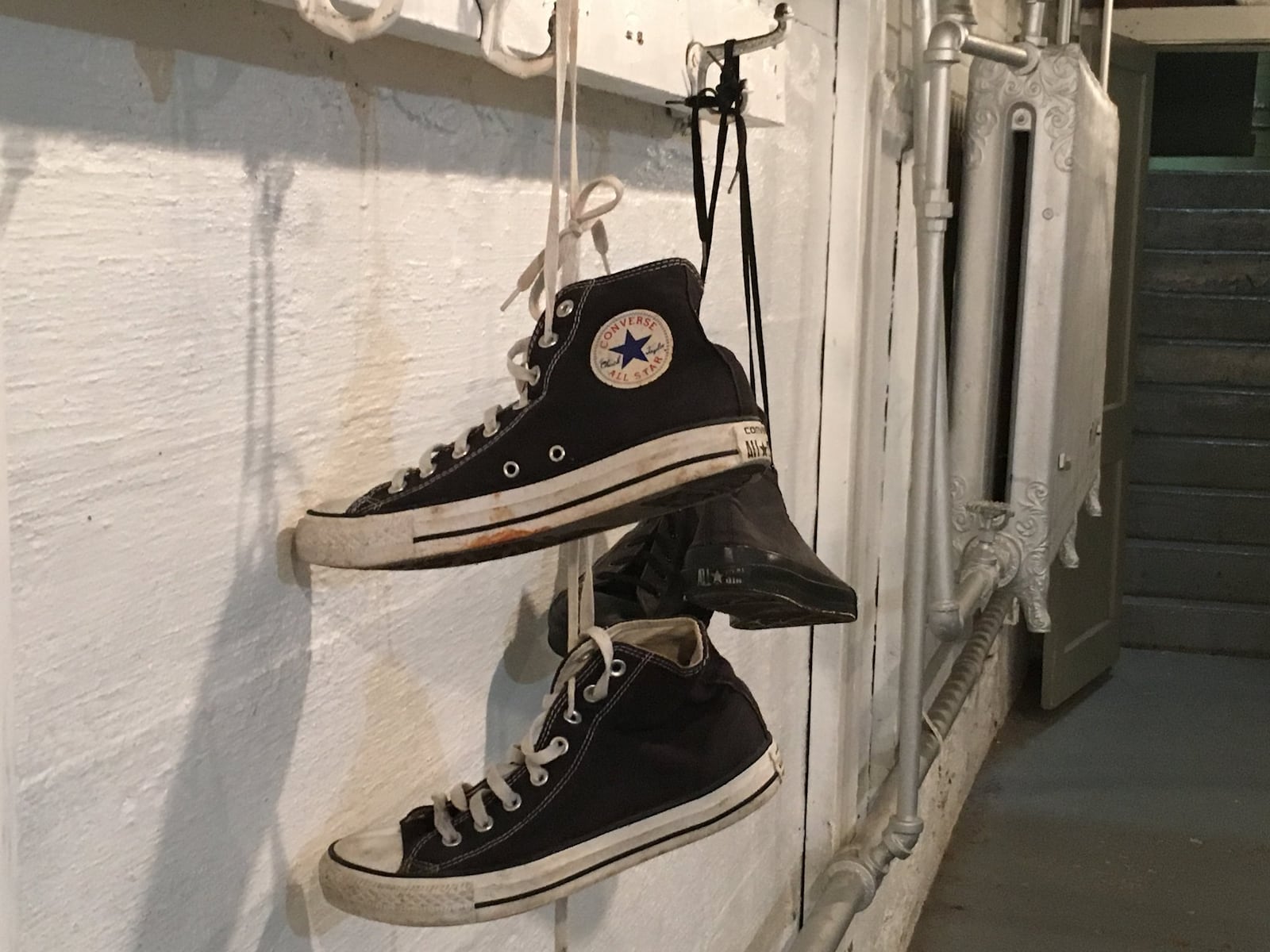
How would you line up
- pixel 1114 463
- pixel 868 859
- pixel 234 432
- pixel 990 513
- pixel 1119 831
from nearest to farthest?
pixel 234 432 → pixel 868 859 → pixel 990 513 → pixel 1119 831 → pixel 1114 463

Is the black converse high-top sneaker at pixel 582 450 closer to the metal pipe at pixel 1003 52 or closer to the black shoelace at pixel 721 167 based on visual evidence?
the black shoelace at pixel 721 167

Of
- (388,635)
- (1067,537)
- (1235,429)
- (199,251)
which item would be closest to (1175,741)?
(1067,537)

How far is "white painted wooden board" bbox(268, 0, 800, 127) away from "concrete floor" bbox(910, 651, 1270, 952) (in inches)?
71.0

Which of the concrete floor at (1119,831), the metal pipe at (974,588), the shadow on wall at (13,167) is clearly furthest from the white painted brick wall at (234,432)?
the concrete floor at (1119,831)

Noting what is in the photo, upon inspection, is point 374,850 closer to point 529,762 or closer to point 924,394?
point 529,762

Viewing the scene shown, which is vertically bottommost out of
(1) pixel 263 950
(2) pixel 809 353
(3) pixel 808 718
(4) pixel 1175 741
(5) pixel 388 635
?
(4) pixel 1175 741

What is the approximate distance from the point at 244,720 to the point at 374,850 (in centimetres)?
10

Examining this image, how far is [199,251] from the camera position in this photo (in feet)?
1.97

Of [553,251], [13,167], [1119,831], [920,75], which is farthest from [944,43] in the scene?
[1119,831]

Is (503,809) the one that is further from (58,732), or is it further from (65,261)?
(65,261)

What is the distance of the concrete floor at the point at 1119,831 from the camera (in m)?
2.37

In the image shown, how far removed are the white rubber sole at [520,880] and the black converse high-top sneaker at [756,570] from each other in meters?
0.12

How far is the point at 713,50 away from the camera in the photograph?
0.96m

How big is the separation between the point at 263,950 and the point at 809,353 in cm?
102
